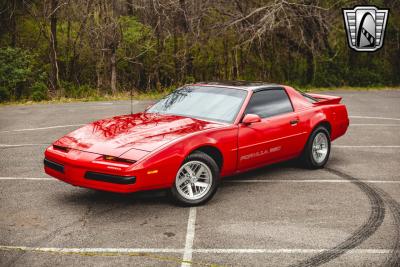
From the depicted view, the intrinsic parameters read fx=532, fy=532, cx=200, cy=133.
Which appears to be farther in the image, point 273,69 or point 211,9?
point 273,69

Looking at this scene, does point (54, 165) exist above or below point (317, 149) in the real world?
above

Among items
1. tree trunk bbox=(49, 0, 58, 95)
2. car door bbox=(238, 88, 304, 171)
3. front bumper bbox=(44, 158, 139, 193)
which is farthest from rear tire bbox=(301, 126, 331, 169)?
tree trunk bbox=(49, 0, 58, 95)

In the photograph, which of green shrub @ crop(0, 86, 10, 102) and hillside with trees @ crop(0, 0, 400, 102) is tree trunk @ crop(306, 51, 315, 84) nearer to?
hillside with trees @ crop(0, 0, 400, 102)

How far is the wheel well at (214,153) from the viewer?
6.39 m

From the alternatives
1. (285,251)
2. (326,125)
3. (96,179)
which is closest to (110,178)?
(96,179)

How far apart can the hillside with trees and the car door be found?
14232 millimetres

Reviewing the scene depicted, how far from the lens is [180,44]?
24.5 meters

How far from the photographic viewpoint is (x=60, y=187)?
6.99 m

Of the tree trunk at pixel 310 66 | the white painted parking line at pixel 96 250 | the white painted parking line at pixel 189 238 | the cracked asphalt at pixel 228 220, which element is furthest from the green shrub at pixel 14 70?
the white painted parking line at pixel 96 250

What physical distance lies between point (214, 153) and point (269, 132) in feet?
3.43

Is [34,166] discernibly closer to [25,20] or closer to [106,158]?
[106,158]

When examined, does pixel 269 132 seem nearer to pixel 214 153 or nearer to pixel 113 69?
pixel 214 153

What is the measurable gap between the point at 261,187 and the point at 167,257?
2713mm

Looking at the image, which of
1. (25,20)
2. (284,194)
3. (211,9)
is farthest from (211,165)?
(25,20)
